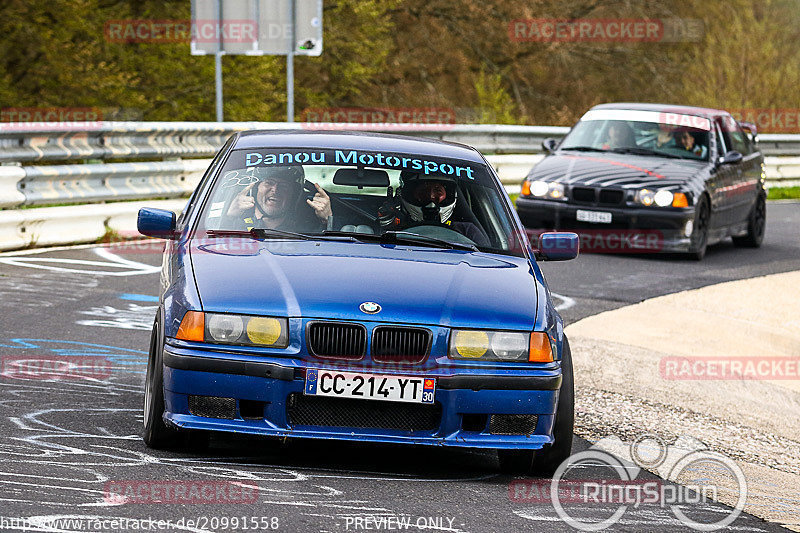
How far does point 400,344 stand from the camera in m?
5.55

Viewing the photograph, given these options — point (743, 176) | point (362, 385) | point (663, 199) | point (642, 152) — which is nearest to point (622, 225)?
point (663, 199)

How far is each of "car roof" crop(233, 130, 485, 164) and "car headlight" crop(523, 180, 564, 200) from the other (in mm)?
7572

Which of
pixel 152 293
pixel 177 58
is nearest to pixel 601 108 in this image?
pixel 152 293

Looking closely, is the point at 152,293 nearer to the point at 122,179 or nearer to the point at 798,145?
the point at 122,179

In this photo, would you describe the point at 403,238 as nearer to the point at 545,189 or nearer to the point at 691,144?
the point at 545,189

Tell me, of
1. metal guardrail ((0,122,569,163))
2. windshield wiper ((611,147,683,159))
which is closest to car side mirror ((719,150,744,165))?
windshield wiper ((611,147,683,159))

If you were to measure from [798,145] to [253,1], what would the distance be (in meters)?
11.2

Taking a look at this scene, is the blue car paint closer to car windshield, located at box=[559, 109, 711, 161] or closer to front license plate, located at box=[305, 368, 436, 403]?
front license plate, located at box=[305, 368, 436, 403]

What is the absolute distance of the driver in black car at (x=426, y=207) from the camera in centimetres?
677

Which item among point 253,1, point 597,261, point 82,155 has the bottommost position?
point 597,261

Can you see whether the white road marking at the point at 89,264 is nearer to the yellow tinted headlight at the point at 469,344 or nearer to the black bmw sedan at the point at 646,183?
the black bmw sedan at the point at 646,183

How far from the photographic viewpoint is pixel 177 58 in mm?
29406

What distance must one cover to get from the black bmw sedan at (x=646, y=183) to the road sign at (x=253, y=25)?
5.51 metres

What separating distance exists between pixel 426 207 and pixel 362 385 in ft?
5.31
